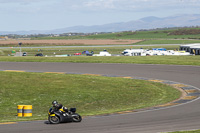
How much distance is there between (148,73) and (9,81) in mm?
17151

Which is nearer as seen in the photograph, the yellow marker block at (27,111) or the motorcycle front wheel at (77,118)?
the motorcycle front wheel at (77,118)

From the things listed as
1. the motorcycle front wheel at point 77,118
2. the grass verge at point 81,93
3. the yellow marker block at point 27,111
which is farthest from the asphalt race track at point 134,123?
the yellow marker block at point 27,111

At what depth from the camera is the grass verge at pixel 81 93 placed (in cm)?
2712

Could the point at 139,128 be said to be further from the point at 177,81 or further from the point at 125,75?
the point at 125,75

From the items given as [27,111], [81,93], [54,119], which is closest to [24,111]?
[27,111]

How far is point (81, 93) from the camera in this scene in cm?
3234

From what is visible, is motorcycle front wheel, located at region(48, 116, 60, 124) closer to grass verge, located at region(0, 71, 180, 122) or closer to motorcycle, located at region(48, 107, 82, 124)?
motorcycle, located at region(48, 107, 82, 124)

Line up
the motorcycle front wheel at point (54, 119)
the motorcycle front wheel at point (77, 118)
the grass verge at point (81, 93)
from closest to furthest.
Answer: the motorcycle front wheel at point (54, 119), the motorcycle front wheel at point (77, 118), the grass verge at point (81, 93)

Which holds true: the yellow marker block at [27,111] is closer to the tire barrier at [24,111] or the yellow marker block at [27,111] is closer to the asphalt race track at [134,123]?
the tire barrier at [24,111]

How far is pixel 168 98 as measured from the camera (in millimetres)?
28953

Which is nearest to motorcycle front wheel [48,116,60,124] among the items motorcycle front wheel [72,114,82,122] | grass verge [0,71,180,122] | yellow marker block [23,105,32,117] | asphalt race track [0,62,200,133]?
asphalt race track [0,62,200,133]

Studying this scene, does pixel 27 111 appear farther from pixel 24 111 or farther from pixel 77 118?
pixel 77 118

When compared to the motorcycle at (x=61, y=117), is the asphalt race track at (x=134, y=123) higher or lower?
lower

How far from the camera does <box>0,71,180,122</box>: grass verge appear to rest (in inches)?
1068
